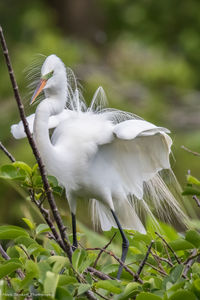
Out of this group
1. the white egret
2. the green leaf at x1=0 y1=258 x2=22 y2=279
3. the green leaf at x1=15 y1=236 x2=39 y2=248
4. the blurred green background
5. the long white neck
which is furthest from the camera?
the blurred green background

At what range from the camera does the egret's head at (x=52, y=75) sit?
2137mm

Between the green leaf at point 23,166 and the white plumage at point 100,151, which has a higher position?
the green leaf at point 23,166

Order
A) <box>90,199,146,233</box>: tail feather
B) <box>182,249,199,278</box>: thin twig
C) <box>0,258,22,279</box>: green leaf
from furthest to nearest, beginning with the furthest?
1. <box>90,199,146,233</box>: tail feather
2. <box>182,249,199,278</box>: thin twig
3. <box>0,258,22,279</box>: green leaf

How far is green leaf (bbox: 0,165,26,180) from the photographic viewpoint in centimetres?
148

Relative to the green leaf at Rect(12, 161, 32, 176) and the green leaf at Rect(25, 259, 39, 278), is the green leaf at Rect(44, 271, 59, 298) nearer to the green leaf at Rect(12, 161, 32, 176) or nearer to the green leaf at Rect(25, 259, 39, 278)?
the green leaf at Rect(25, 259, 39, 278)

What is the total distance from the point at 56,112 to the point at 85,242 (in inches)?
26.1

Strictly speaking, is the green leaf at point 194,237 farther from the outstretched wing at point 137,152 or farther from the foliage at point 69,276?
the outstretched wing at point 137,152

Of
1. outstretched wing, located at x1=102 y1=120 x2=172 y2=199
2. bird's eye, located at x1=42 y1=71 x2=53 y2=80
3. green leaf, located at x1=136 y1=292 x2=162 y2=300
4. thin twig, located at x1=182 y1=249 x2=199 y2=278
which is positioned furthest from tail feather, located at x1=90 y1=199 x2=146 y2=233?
green leaf, located at x1=136 y1=292 x2=162 y2=300

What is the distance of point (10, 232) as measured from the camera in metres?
1.64

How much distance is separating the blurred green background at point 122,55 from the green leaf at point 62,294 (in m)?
2.13

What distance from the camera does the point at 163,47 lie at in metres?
10.0

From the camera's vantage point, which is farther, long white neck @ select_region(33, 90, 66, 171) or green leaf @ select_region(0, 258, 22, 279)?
long white neck @ select_region(33, 90, 66, 171)

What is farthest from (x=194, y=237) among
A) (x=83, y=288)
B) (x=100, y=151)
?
(x=100, y=151)

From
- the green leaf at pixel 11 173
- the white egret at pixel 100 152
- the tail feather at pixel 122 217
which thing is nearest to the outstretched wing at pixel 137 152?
the white egret at pixel 100 152
